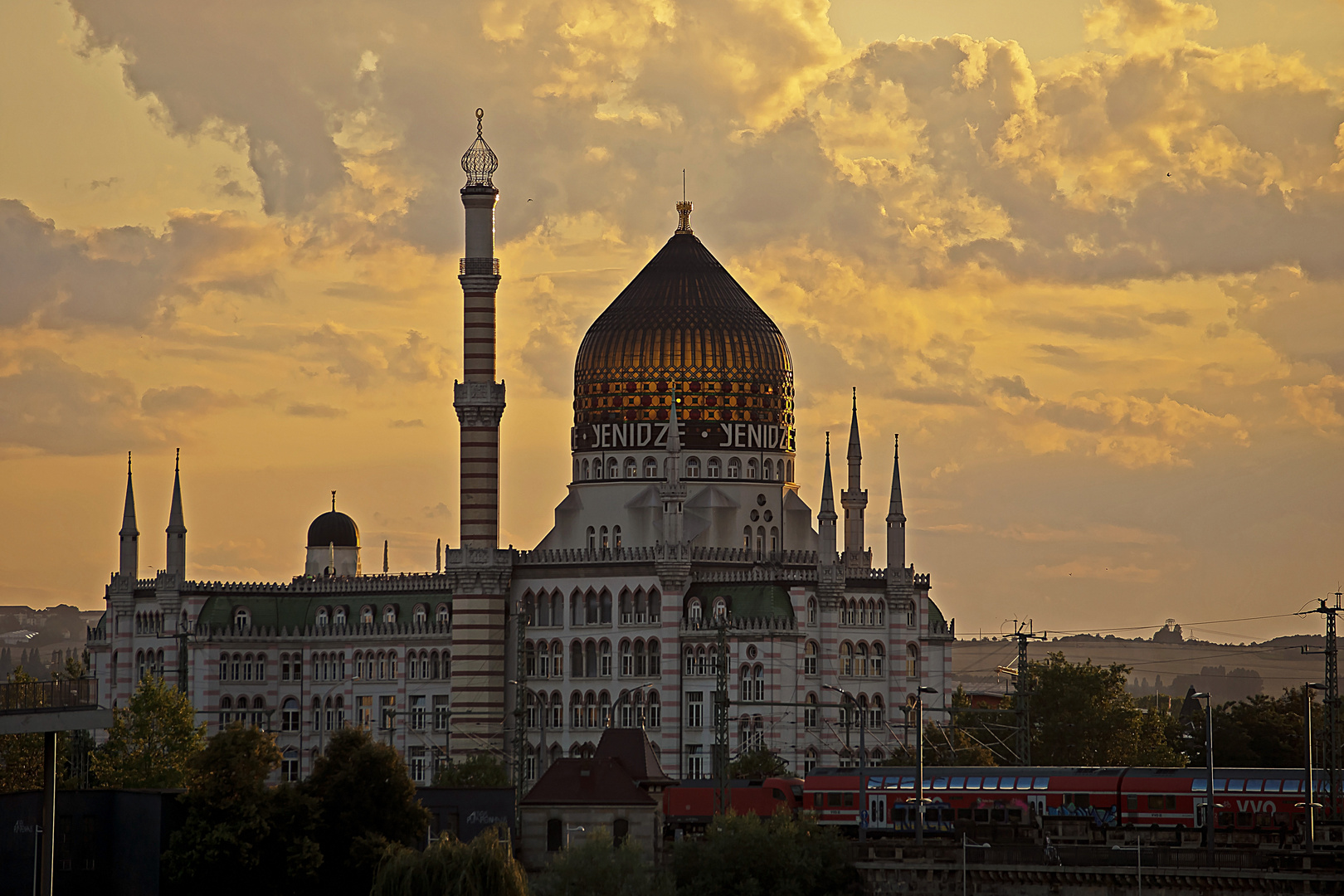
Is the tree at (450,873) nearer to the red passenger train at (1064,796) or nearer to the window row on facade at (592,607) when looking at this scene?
the red passenger train at (1064,796)

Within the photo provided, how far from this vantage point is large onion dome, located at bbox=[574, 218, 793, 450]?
153750 mm

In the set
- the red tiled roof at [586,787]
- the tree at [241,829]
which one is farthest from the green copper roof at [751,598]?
the tree at [241,829]

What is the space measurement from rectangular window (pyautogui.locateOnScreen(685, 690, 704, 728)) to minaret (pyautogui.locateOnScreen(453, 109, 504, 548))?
14.2 metres

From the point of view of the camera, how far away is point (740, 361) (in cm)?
15412

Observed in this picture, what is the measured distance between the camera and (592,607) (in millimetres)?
148375

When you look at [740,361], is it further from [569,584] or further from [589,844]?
[589,844]

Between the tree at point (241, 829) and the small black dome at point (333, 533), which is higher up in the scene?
the small black dome at point (333, 533)

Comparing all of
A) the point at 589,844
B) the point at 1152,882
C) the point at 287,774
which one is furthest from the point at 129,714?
the point at 1152,882

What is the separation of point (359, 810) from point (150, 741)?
41598mm

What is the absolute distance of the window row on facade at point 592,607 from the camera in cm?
14638

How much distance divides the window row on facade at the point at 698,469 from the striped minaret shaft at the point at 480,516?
7160mm

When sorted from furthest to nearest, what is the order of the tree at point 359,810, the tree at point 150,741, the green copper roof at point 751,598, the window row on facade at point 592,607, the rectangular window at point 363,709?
the rectangular window at point 363,709
the window row on facade at point 592,607
the green copper roof at point 751,598
the tree at point 150,741
the tree at point 359,810

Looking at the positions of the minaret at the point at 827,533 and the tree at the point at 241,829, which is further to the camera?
the minaret at the point at 827,533

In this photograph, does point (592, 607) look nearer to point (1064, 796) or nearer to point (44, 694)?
point (1064, 796)
